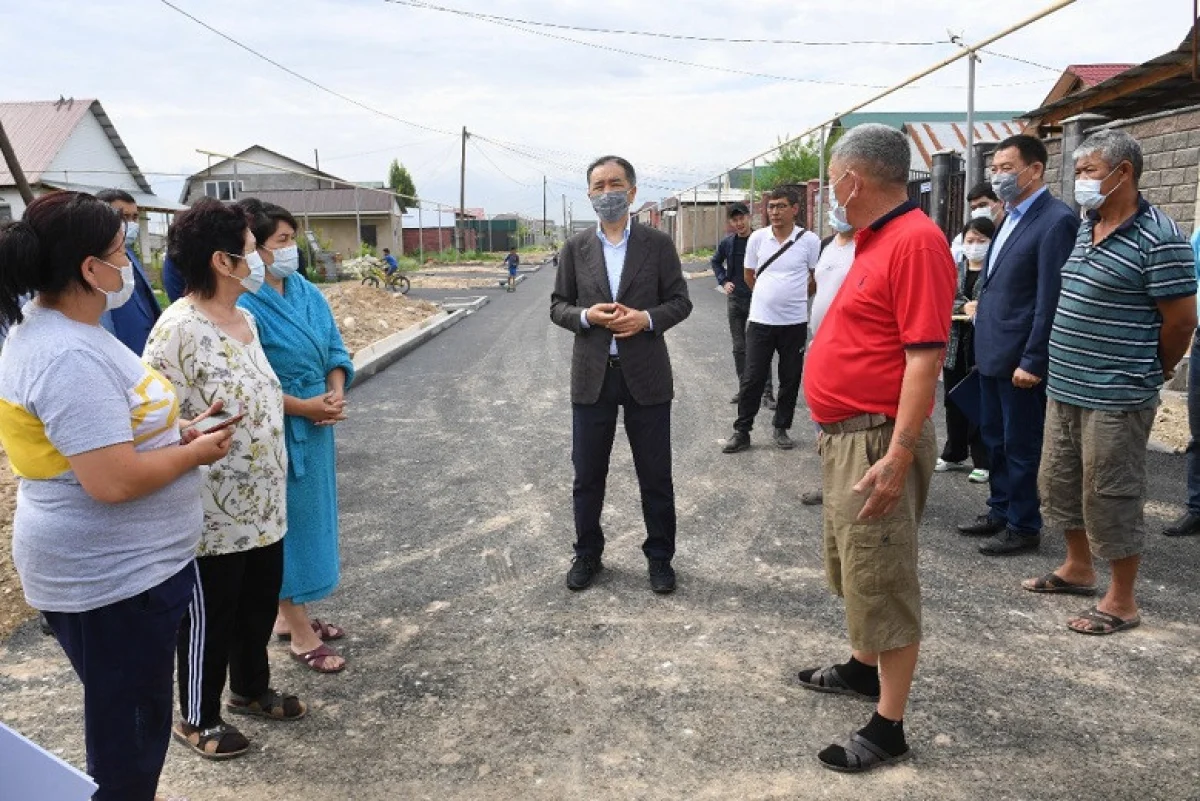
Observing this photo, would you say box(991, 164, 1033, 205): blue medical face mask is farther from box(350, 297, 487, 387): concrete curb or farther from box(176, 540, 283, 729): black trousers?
box(350, 297, 487, 387): concrete curb

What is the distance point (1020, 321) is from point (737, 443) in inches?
108

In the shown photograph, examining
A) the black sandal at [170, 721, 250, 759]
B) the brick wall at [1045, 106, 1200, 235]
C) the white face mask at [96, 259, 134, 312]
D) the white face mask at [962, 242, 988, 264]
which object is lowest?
the black sandal at [170, 721, 250, 759]

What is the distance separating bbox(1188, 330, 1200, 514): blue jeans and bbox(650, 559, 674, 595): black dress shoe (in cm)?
292

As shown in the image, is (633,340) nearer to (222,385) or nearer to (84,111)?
(222,385)

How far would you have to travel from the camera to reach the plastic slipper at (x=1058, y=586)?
13.5 ft

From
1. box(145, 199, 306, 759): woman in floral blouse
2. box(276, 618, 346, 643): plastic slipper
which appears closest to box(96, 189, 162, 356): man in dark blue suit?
box(145, 199, 306, 759): woman in floral blouse

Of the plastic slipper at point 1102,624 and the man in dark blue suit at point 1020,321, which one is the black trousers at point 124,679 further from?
the man in dark blue suit at point 1020,321

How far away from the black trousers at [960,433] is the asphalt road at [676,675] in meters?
0.33

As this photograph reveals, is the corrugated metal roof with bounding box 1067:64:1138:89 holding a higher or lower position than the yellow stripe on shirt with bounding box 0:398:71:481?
higher

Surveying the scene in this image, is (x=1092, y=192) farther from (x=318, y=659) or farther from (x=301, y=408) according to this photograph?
(x=318, y=659)

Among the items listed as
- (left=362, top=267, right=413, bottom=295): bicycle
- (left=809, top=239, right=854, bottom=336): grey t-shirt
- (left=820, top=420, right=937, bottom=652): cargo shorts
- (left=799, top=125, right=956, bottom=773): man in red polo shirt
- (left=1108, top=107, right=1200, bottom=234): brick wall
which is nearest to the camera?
(left=799, top=125, right=956, bottom=773): man in red polo shirt

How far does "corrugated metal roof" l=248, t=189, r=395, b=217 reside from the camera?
161 ft

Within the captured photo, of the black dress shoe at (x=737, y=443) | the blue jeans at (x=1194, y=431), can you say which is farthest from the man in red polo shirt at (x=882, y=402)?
the black dress shoe at (x=737, y=443)

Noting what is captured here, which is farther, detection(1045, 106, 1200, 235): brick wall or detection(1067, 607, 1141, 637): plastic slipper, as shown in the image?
detection(1045, 106, 1200, 235): brick wall
